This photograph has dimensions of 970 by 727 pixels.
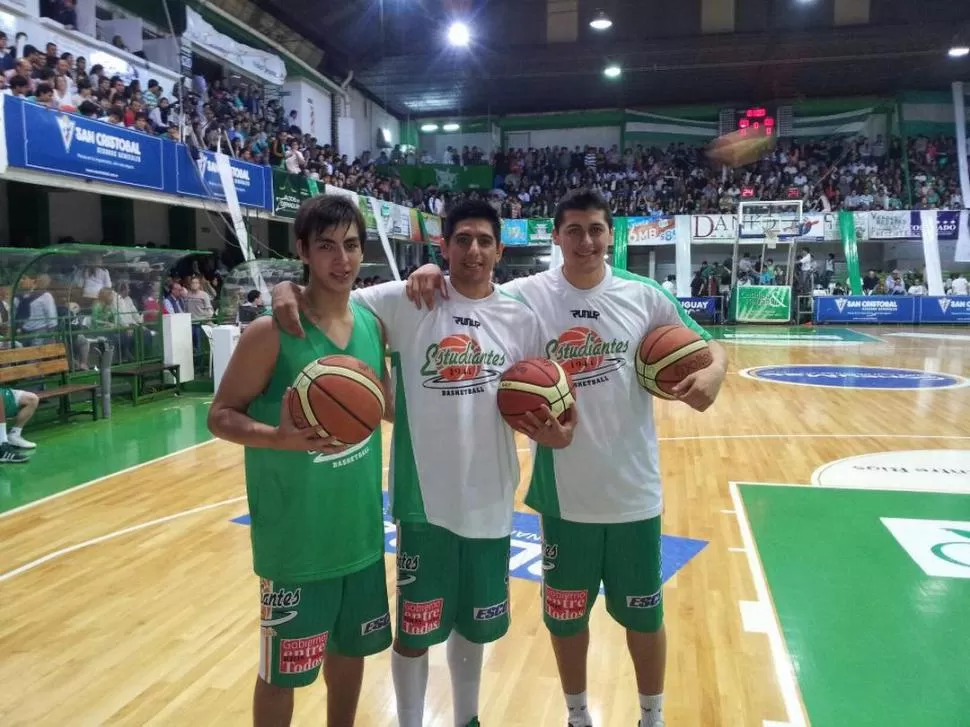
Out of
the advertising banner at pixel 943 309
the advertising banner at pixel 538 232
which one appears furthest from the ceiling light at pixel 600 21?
the advertising banner at pixel 943 309

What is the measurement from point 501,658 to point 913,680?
1.56 meters

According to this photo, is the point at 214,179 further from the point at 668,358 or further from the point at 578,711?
the point at 578,711

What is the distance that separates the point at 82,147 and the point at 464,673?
32.3 feet

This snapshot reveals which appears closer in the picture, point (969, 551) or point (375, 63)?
point (969, 551)

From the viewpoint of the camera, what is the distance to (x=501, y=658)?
3105 mm

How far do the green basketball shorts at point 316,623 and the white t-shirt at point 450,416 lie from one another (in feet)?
0.81

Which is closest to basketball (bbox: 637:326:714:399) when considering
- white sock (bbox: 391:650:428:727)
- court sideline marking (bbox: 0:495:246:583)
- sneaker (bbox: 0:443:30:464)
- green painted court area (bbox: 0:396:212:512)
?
white sock (bbox: 391:650:428:727)

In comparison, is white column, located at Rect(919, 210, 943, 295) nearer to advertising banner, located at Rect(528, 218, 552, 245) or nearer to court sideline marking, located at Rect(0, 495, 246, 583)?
advertising banner, located at Rect(528, 218, 552, 245)

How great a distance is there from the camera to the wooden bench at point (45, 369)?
770cm

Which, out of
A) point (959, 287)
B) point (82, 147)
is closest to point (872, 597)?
point (82, 147)

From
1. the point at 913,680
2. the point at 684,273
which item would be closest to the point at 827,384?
the point at 913,680

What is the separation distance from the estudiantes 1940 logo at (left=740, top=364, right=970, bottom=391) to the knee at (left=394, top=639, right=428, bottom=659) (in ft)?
30.8

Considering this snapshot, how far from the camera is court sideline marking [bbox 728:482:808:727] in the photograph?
8.71 ft

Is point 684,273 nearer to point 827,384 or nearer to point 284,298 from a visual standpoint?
point 827,384
